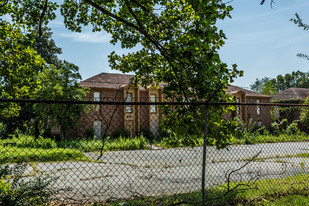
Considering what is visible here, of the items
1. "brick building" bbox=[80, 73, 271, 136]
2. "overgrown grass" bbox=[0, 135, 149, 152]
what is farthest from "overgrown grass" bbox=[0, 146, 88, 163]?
"brick building" bbox=[80, 73, 271, 136]

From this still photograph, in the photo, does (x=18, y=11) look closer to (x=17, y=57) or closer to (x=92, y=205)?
(x=17, y=57)

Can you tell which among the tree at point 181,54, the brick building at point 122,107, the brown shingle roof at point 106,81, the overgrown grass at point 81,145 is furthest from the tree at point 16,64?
the brown shingle roof at point 106,81

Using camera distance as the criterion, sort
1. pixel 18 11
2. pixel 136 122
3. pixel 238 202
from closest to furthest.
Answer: pixel 238 202
pixel 18 11
pixel 136 122

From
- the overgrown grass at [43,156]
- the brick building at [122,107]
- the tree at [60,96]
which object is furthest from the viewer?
the brick building at [122,107]

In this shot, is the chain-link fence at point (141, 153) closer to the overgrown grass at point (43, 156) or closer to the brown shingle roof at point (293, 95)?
the overgrown grass at point (43, 156)

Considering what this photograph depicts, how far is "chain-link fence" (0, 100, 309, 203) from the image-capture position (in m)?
5.04

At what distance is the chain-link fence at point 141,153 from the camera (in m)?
5.04

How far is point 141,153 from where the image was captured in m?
14.4

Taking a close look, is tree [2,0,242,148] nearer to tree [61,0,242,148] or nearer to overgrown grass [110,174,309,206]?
tree [61,0,242,148]

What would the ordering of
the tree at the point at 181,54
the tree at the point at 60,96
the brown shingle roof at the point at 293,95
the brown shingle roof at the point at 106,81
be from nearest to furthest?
1. the tree at the point at 181,54
2. the tree at the point at 60,96
3. the brown shingle roof at the point at 106,81
4. the brown shingle roof at the point at 293,95

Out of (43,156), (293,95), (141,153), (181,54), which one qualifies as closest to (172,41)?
(181,54)

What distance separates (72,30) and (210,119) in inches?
235

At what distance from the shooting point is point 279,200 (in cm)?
437

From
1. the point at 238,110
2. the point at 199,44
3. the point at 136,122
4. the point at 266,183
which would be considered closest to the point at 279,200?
the point at 266,183
